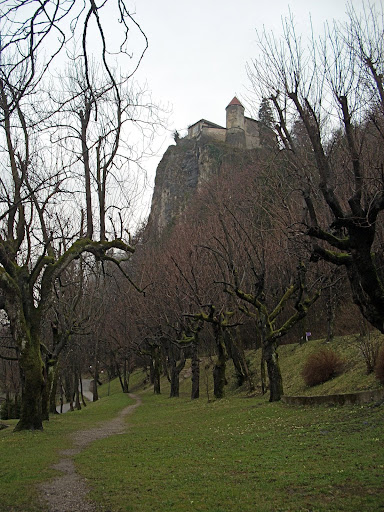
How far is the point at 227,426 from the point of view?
15.1 m

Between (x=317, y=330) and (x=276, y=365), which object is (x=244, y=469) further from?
(x=317, y=330)

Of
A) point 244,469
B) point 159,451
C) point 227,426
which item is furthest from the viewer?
point 227,426

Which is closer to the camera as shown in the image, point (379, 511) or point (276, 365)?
point (379, 511)

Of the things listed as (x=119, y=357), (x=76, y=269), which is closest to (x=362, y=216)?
(x=76, y=269)

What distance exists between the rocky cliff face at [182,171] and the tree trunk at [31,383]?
7783 centimetres

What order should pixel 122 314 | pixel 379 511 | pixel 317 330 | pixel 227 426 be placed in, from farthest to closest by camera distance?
pixel 122 314, pixel 317 330, pixel 227 426, pixel 379 511

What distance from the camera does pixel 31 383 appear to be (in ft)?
50.1

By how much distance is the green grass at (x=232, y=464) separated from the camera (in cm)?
608

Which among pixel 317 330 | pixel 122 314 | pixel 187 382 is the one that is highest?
pixel 122 314

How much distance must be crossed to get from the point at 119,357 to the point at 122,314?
31.0 ft

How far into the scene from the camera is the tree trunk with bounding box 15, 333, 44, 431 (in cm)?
1526

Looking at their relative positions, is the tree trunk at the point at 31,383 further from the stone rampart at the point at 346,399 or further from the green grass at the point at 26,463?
the stone rampart at the point at 346,399

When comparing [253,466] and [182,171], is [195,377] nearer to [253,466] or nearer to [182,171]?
[253,466]

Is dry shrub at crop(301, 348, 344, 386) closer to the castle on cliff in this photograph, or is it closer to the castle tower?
the castle on cliff
